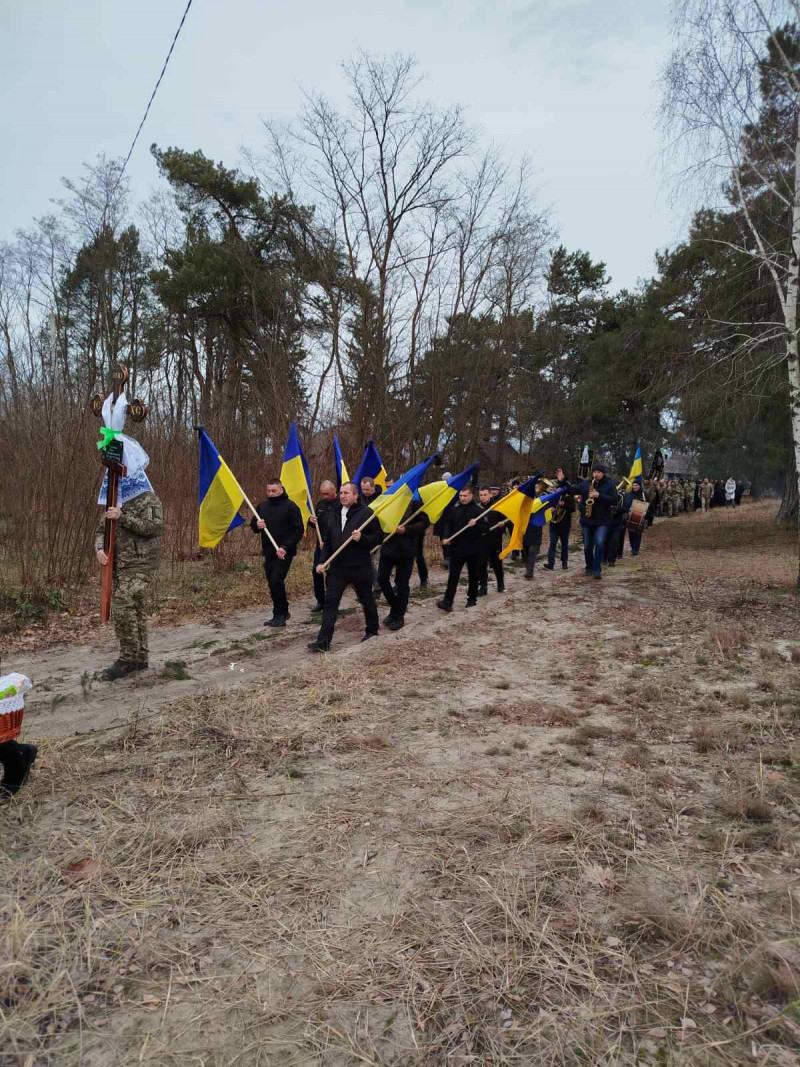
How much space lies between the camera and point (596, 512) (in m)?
12.6

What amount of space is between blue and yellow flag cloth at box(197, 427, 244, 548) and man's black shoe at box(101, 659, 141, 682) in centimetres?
233

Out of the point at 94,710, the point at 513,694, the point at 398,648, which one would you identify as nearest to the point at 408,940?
the point at 513,694

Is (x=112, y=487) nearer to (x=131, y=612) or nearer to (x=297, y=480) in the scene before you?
(x=131, y=612)

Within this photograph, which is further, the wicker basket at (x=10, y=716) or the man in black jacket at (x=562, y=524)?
the man in black jacket at (x=562, y=524)

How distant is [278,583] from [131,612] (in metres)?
2.65

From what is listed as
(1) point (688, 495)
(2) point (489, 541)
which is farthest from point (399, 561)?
(1) point (688, 495)

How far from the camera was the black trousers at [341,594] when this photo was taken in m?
7.70

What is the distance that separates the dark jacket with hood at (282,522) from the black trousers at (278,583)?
222 mm

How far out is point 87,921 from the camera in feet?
8.98

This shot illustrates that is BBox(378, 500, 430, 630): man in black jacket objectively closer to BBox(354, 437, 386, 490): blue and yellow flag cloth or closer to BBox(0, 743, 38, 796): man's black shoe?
BBox(354, 437, 386, 490): blue and yellow flag cloth

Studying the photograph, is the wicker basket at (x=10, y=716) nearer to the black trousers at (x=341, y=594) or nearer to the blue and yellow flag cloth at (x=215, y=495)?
the black trousers at (x=341, y=594)

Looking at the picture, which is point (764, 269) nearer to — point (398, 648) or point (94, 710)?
point (398, 648)

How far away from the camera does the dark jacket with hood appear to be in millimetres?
9359

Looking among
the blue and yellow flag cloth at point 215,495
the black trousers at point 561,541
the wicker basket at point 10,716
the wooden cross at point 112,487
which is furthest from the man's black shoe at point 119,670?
the black trousers at point 561,541
